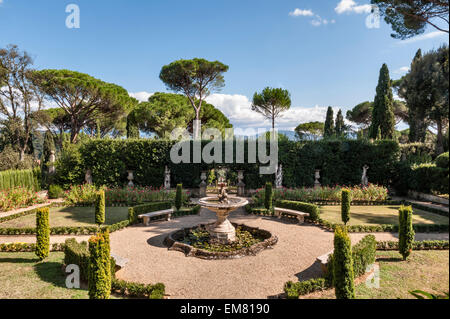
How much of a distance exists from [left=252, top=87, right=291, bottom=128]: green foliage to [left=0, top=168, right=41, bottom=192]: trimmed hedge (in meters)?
22.5

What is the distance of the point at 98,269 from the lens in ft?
13.6

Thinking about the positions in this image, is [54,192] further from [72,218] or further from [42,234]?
[42,234]

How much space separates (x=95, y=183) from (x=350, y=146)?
17680 millimetres

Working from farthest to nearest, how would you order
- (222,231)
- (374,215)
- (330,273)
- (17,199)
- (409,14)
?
(17,199), (374,215), (222,231), (330,273), (409,14)

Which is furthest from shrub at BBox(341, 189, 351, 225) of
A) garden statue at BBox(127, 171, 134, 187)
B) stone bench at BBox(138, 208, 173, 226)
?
garden statue at BBox(127, 171, 134, 187)

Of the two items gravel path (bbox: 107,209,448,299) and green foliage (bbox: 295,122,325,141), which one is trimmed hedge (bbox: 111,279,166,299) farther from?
green foliage (bbox: 295,122,325,141)

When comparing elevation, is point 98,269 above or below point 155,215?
above

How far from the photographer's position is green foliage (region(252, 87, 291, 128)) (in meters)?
28.0

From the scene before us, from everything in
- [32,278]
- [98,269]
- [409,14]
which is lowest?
[32,278]

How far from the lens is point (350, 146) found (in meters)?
16.7

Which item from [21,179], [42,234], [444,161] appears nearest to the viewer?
[444,161]

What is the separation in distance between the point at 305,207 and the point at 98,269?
864 centimetres

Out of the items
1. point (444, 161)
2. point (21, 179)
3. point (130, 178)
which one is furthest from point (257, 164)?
point (21, 179)
